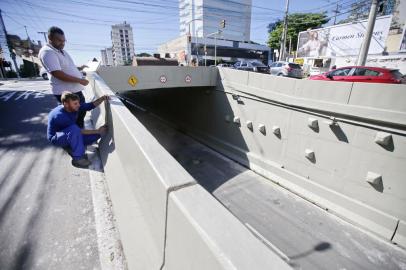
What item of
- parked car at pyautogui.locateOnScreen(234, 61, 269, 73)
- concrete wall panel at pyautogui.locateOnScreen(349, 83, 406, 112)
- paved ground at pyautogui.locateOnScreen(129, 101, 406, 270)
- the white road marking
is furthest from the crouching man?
parked car at pyautogui.locateOnScreen(234, 61, 269, 73)

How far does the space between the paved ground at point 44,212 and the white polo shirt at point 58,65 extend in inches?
43.4

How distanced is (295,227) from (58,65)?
6.25 metres

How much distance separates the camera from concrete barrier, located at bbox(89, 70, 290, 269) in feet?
2.77

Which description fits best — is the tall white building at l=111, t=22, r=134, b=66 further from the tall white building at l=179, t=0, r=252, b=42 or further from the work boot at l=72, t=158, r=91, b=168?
the work boot at l=72, t=158, r=91, b=168

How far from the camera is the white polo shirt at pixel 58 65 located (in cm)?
321

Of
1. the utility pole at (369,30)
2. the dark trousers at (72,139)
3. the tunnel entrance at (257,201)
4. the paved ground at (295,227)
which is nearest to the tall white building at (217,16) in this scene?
the utility pole at (369,30)

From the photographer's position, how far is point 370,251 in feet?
14.9

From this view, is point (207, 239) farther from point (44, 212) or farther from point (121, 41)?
point (121, 41)

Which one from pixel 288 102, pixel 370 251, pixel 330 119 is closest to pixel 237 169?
pixel 288 102

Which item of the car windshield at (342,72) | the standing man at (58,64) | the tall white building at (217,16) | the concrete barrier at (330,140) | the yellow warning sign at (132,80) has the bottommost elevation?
the concrete barrier at (330,140)

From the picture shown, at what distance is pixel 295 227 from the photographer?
530cm

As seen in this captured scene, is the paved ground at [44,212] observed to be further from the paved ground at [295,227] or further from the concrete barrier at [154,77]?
the concrete barrier at [154,77]

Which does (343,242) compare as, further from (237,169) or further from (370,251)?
(237,169)

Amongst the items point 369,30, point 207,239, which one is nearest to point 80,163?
point 207,239
